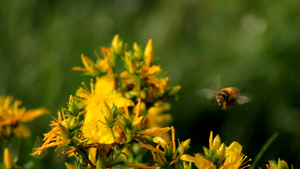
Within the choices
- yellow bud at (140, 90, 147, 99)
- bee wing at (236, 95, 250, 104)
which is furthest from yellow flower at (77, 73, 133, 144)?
bee wing at (236, 95, 250, 104)

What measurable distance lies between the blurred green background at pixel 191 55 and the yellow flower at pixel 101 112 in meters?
0.71

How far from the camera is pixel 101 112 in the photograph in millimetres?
1422

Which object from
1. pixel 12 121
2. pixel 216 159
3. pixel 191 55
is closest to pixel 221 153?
pixel 216 159

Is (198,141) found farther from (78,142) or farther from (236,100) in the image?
(78,142)

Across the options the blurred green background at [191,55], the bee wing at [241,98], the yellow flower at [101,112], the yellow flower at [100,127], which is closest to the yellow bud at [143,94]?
the yellow flower at [101,112]

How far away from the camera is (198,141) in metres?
2.88

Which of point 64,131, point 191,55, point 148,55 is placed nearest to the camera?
point 64,131

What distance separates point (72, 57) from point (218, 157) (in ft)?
7.21

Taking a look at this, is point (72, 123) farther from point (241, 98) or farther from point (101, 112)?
point (241, 98)

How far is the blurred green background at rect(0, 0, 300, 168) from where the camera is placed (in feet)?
9.60

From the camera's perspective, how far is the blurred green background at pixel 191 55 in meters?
2.93

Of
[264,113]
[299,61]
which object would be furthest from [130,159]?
[299,61]

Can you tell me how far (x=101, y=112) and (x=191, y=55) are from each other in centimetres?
247

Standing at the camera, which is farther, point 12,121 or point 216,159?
point 12,121
